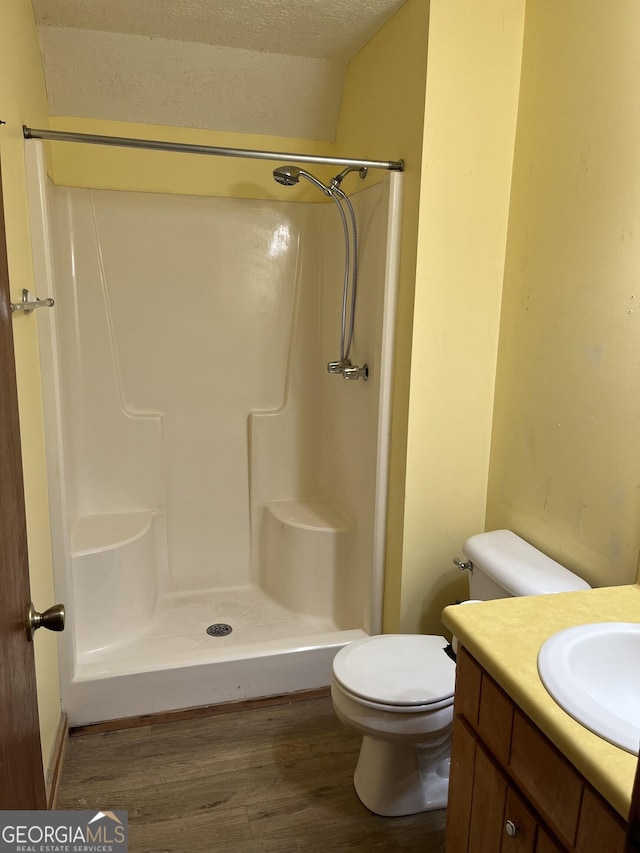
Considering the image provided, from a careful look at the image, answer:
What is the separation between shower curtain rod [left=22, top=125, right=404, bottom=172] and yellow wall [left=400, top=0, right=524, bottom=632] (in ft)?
0.62

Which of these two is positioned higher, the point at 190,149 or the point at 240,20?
the point at 240,20

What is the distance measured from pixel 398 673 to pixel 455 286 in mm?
1191

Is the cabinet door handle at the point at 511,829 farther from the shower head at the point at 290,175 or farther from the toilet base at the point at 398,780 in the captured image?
the shower head at the point at 290,175

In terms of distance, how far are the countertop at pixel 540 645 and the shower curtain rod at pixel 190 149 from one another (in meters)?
1.40

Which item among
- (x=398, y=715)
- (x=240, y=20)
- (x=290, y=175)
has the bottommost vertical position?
(x=398, y=715)

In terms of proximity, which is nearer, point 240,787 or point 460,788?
point 460,788

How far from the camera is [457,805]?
133 centimetres

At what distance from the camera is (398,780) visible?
1.83m

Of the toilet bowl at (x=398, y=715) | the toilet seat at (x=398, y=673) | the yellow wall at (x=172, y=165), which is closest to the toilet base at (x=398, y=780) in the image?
the toilet bowl at (x=398, y=715)

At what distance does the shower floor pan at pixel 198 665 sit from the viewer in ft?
7.13

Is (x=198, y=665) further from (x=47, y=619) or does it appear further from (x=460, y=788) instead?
(x=47, y=619)

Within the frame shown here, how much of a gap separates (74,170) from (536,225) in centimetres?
176

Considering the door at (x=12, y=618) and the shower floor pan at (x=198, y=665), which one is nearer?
the door at (x=12, y=618)

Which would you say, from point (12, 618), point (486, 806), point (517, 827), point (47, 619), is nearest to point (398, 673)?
point (486, 806)
